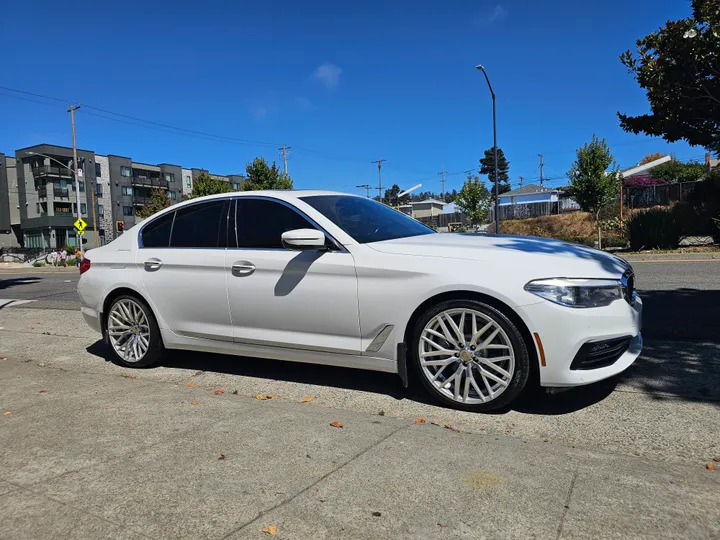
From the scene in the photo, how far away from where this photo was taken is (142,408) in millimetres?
3895

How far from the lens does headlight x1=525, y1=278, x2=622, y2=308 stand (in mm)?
3338

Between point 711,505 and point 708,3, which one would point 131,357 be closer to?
point 711,505

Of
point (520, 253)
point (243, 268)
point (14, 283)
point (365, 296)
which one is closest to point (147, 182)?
point (14, 283)

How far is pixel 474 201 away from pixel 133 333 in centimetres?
3965

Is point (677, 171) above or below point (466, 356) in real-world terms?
above

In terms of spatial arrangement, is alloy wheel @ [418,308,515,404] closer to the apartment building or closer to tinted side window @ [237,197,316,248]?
tinted side window @ [237,197,316,248]

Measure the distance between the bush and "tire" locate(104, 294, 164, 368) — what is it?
1826 cm

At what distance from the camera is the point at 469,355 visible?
3527 mm

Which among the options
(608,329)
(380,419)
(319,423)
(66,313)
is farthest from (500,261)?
(66,313)

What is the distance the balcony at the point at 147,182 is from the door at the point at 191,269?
81787 millimetres

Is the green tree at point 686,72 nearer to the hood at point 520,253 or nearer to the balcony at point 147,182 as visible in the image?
the hood at point 520,253

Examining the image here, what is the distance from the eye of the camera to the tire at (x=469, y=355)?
343 cm

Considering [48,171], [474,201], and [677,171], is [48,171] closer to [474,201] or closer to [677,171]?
[474,201]

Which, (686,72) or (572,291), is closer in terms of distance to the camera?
(572,291)
